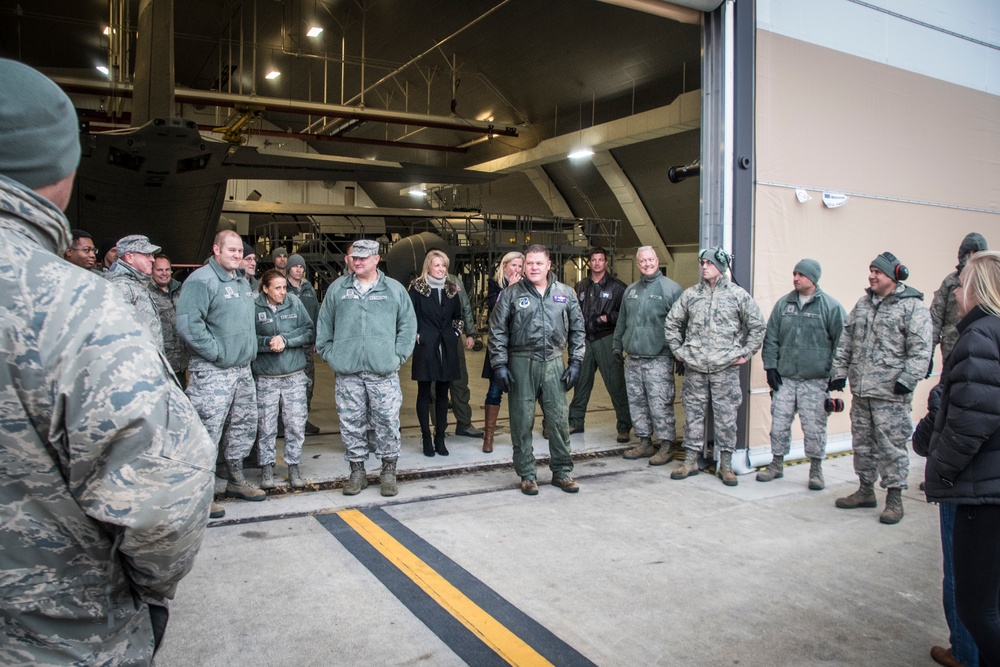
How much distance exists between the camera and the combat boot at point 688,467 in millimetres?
5406

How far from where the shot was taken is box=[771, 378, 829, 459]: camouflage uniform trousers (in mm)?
5184

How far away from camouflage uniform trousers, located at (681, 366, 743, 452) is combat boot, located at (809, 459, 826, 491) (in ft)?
1.91

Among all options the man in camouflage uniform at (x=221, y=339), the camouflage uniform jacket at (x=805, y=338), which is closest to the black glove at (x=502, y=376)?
the man in camouflage uniform at (x=221, y=339)

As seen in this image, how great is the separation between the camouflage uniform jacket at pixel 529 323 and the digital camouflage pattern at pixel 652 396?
3.70 ft

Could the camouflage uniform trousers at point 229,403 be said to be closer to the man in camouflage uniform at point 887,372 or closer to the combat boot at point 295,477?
the combat boot at point 295,477

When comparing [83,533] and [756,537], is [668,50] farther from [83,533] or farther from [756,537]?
[83,533]

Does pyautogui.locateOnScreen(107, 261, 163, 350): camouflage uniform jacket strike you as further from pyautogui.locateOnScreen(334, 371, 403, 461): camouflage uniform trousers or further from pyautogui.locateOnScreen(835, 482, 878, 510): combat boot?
pyautogui.locateOnScreen(835, 482, 878, 510): combat boot

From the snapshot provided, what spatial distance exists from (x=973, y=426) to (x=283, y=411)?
410cm

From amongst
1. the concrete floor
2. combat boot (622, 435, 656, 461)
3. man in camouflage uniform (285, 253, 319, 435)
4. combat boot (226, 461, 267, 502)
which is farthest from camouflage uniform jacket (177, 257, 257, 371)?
combat boot (622, 435, 656, 461)

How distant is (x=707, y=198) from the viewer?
18.8ft

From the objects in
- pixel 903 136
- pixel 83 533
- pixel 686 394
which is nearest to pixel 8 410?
pixel 83 533

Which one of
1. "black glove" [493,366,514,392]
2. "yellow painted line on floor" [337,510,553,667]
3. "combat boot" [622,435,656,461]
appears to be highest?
"black glove" [493,366,514,392]

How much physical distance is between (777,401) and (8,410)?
5221mm

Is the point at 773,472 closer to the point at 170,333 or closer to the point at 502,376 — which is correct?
the point at 502,376
